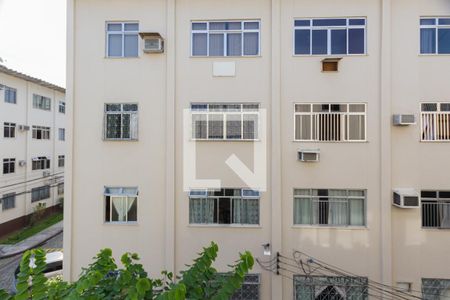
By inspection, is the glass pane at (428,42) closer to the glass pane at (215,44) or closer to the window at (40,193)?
the glass pane at (215,44)

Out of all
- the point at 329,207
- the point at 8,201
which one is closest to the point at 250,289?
the point at 329,207

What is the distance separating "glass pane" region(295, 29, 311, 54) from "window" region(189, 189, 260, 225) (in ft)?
11.6

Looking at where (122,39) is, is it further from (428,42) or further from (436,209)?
(436,209)

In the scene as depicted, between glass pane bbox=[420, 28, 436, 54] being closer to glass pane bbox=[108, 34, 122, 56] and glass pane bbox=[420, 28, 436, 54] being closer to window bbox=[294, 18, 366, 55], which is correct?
window bbox=[294, 18, 366, 55]

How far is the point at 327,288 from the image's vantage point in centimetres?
626

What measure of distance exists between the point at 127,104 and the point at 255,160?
132 inches

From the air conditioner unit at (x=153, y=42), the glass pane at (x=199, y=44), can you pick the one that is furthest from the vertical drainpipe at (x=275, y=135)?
the air conditioner unit at (x=153, y=42)

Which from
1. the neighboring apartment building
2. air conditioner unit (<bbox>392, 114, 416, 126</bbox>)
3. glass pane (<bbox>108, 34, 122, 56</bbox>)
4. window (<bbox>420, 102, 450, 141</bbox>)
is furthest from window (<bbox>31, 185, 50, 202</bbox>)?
window (<bbox>420, 102, 450, 141</bbox>)

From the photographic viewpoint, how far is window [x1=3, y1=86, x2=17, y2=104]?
1399 cm

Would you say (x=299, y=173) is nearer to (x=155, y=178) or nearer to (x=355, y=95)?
(x=355, y=95)

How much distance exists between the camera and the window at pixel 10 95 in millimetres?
13992

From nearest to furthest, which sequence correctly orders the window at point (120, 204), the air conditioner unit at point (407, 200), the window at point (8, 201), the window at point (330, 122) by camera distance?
the air conditioner unit at point (407, 200)
the window at point (330, 122)
the window at point (120, 204)
the window at point (8, 201)

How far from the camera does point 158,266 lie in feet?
20.8

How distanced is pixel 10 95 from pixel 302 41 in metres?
15.2
